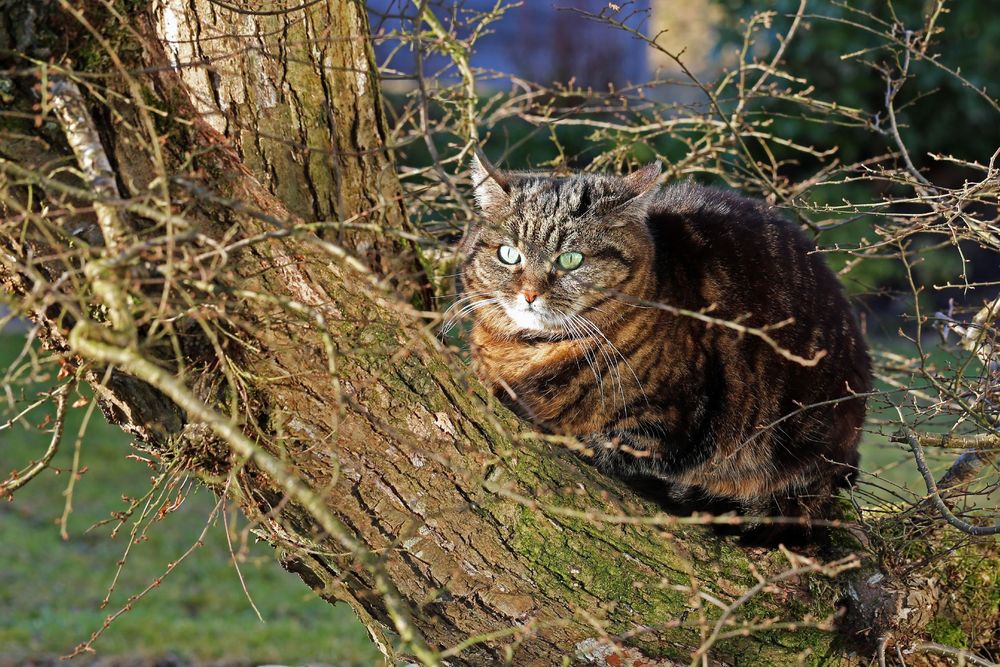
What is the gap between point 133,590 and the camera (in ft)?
17.8

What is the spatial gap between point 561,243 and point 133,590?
13.0 feet

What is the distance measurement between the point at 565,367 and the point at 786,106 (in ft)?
18.8

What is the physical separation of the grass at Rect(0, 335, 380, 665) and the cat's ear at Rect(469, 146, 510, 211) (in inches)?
92.0

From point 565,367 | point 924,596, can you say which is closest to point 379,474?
point 565,367

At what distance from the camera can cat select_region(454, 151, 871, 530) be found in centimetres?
266

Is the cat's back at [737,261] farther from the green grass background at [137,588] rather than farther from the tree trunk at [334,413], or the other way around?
the green grass background at [137,588]

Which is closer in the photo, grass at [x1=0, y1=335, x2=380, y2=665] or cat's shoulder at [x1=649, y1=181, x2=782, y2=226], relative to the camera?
cat's shoulder at [x1=649, y1=181, x2=782, y2=226]

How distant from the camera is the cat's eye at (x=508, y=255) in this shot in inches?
107

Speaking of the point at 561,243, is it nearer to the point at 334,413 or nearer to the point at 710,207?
the point at 710,207

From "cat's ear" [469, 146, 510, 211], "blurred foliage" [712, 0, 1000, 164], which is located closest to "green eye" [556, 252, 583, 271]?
"cat's ear" [469, 146, 510, 211]

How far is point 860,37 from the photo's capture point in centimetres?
772

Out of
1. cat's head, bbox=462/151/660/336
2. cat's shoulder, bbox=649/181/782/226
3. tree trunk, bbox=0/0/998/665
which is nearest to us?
tree trunk, bbox=0/0/998/665

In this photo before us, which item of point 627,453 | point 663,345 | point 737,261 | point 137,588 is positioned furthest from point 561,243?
point 137,588

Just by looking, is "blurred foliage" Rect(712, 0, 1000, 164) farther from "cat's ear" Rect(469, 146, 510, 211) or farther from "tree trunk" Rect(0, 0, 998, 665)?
"tree trunk" Rect(0, 0, 998, 665)
